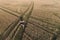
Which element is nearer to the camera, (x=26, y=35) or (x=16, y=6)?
Result: (x=26, y=35)

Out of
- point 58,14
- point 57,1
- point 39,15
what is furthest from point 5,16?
point 57,1

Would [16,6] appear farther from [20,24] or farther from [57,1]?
[57,1]

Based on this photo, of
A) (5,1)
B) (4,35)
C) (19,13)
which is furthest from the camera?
(5,1)

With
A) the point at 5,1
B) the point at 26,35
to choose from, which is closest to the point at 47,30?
the point at 26,35

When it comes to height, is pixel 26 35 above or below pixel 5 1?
below

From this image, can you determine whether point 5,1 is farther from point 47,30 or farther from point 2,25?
point 47,30

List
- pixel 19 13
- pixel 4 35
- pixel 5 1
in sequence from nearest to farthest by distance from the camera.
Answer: pixel 4 35, pixel 19 13, pixel 5 1
